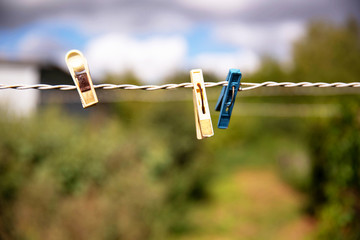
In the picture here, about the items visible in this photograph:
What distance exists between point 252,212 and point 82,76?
414 inches

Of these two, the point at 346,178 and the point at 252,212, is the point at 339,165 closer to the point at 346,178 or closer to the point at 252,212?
the point at 346,178

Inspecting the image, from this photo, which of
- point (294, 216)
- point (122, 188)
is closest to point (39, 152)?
point (122, 188)

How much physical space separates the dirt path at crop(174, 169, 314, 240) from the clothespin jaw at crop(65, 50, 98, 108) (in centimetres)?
848

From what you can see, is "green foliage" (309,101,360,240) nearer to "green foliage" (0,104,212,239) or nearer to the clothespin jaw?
"green foliage" (0,104,212,239)

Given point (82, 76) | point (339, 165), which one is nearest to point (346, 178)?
point (339, 165)

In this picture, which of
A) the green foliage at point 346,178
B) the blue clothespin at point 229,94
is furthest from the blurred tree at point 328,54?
the blue clothespin at point 229,94

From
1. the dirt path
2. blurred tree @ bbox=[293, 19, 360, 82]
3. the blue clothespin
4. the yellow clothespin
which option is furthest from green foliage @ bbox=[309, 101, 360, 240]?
blurred tree @ bbox=[293, 19, 360, 82]

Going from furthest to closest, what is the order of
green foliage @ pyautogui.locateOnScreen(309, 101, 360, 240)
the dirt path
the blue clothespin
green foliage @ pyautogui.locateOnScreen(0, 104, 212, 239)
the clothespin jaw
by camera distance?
the dirt path < green foliage @ pyautogui.locateOnScreen(0, 104, 212, 239) < green foliage @ pyautogui.locateOnScreen(309, 101, 360, 240) < the blue clothespin < the clothespin jaw

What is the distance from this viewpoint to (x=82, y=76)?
1.58 m

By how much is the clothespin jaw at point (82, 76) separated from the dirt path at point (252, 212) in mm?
8484

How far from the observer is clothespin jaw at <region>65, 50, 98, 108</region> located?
61.9 inches

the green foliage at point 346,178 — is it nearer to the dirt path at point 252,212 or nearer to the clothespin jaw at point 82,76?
the clothespin jaw at point 82,76

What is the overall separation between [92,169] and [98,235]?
2724mm

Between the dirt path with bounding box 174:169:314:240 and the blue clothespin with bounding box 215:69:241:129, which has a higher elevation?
the blue clothespin with bounding box 215:69:241:129
